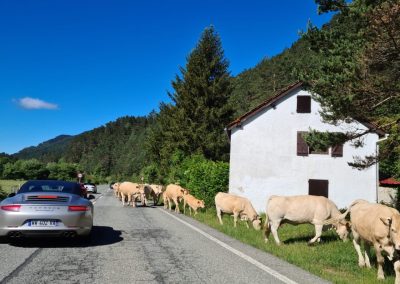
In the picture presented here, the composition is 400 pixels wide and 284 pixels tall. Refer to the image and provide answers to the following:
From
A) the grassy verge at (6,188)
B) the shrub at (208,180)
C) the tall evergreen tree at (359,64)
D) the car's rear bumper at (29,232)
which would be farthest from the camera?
the grassy verge at (6,188)

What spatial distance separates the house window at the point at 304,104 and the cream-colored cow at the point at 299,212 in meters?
15.3

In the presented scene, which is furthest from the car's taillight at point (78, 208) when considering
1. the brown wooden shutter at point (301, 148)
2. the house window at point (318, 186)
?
the house window at point (318, 186)

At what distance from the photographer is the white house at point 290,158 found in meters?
25.2

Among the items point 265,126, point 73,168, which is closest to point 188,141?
→ point 265,126

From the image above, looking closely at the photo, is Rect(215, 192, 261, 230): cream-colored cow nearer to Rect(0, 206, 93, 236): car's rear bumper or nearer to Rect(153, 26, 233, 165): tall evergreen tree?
Rect(0, 206, 93, 236): car's rear bumper

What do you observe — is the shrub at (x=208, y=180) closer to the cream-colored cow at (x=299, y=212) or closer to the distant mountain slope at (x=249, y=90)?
the distant mountain slope at (x=249, y=90)

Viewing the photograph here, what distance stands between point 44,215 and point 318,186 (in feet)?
65.5

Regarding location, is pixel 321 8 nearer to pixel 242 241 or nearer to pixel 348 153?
pixel 242 241

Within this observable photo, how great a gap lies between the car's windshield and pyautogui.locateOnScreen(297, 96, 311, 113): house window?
61.4 ft

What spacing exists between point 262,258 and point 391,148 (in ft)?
26.2

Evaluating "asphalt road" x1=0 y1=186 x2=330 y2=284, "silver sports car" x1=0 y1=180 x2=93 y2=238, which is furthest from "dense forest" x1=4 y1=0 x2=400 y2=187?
"silver sports car" x1=0 y1=180 x2=93 y2=238

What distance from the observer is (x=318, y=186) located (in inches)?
993

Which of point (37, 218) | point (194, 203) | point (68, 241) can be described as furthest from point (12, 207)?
point (194, 203)

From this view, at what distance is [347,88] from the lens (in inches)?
478
